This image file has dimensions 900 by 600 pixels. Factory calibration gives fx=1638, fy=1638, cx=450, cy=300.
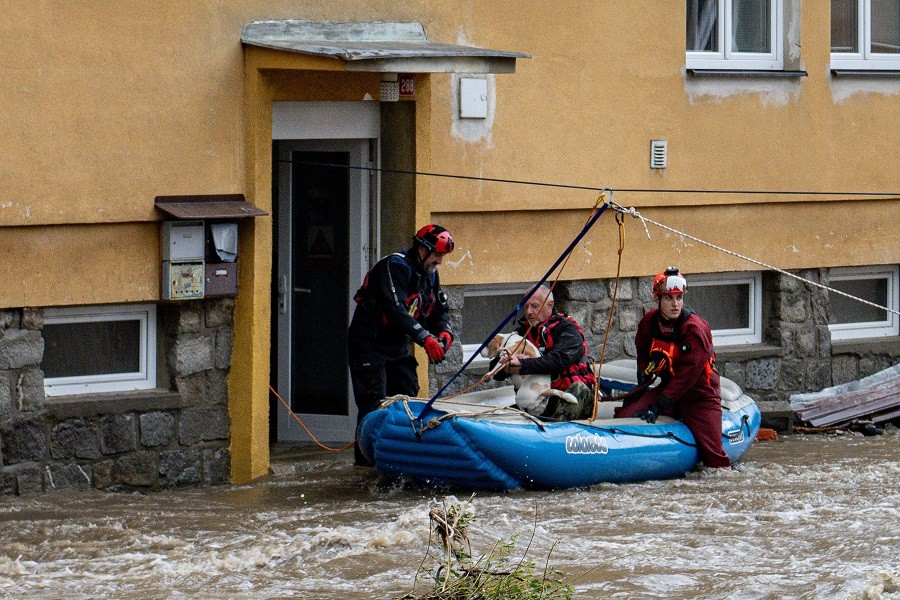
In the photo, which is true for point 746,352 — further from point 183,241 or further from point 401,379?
point 183,241

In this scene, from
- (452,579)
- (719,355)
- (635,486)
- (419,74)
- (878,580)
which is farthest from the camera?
(719,355)

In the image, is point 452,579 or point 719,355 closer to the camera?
point 452,579

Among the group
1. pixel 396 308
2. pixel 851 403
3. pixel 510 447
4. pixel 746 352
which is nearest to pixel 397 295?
pixel 396 308

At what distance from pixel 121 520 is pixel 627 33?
5.51 meters

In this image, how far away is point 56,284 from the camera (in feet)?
33.3

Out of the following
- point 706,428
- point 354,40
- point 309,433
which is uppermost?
point 354,40

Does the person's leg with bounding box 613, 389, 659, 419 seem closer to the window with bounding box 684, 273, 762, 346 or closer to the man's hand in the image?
the man's hand

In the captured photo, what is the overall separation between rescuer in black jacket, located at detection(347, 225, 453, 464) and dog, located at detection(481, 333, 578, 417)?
446mm

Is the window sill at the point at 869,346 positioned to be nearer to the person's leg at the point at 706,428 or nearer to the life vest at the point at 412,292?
the person's leg at the point at 706,428

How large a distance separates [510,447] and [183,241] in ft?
8.14

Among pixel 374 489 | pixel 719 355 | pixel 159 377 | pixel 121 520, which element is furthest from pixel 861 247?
pixel 121 520

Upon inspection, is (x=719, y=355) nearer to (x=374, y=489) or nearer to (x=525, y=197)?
(x=525, y=197)

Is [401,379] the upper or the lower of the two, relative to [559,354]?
lower

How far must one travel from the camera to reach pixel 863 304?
46.4 ft
